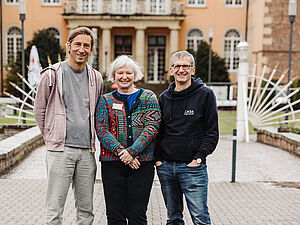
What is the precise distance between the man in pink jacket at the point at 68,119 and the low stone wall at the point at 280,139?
739 cm

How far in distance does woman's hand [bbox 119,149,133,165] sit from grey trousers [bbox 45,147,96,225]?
339 millimetres

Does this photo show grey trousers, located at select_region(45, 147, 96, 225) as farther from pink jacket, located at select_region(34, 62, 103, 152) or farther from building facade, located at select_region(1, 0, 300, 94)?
building facade, located at select_region(1, 0, 300, 94)

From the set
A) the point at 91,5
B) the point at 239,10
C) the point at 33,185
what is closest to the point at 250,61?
the point at 239,10

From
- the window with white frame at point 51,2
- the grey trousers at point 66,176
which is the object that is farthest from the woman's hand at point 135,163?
the window with white frame at point 51,2

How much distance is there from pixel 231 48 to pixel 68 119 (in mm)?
29400

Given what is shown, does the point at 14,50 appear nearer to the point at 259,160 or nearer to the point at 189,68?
the point at 259,160

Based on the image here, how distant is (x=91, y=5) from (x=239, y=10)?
1137 cm

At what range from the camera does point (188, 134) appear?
11.2 ft

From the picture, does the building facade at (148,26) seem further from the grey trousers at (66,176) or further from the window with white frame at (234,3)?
the grey trousers at (66,176)

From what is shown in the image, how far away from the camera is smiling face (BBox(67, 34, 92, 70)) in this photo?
3424 mm

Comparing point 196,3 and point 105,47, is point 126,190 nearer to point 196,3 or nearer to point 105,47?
point 105,47

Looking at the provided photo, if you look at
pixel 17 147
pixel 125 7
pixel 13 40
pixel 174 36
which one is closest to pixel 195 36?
pixel 174 36

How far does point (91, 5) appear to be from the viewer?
100.0 ft

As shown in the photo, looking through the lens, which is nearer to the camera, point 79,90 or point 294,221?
point 79,90
